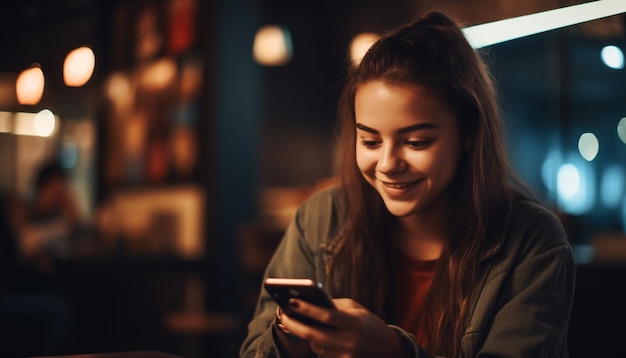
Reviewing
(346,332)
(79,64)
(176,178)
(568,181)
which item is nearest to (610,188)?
(568,181)

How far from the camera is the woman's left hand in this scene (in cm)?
122

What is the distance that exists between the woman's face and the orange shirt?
7.4 inches

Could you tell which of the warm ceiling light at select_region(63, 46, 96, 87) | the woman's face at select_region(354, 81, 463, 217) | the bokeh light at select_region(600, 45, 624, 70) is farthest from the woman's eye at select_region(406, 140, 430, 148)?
the warm ceiling light at select_region(63, 46, 96, 87)

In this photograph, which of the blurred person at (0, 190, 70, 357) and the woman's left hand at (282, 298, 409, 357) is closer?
the woman's left hand at (282, 298, 409, 357)

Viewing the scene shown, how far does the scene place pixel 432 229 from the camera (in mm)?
1691

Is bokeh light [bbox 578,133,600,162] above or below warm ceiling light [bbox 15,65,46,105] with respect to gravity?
below

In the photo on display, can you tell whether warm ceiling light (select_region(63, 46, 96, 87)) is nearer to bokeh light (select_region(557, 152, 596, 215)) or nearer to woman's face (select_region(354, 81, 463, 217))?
woman's face (select_region(354, 81, 463, 217))

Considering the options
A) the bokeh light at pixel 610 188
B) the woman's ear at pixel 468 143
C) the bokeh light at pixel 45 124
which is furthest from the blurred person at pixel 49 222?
the bokeh light at pixel 610 188

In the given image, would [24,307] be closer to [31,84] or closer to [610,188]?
[31,84]

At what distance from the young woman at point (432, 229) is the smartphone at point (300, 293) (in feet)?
0.18

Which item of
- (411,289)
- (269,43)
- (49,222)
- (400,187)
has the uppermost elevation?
(269,43)

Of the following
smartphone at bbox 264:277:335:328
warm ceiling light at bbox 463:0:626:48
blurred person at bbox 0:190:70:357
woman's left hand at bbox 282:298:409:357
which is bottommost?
blurred person at bbox 0:190:70:357

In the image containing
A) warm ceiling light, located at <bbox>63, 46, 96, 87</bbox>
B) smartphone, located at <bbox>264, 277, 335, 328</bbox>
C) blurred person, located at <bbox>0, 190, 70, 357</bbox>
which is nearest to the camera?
smartphone, located at <bbox>264, 277, 335, 328</bbox>

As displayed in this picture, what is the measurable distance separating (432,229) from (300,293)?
22.7 inches
